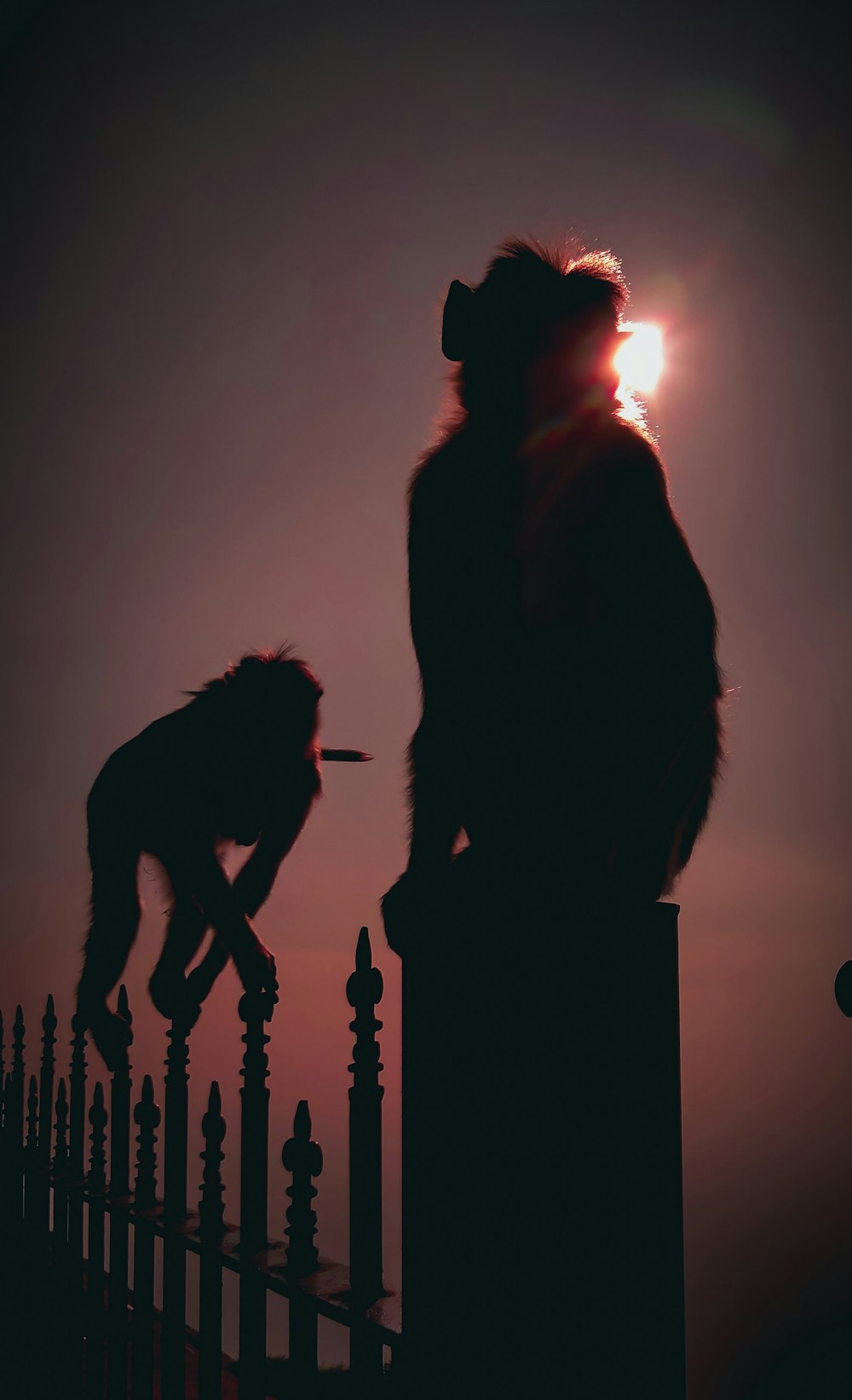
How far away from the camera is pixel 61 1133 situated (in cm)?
339

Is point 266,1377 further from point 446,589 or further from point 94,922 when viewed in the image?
point 94,922

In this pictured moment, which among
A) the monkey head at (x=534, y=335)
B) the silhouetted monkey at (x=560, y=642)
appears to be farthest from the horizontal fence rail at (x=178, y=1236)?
the monkey head at (x=534, y=335)

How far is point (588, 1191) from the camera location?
119 centimetres

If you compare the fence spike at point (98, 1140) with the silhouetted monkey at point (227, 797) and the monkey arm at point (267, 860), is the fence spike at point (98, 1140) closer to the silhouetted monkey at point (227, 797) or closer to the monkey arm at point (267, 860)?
the silhouetted monkey at point (227, 797)

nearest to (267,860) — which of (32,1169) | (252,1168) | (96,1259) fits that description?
(252,1168)

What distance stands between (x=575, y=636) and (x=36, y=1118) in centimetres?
365

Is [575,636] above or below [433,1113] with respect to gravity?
above

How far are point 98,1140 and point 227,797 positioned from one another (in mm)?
1329

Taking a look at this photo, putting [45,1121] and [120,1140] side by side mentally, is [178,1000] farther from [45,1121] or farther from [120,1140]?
[45,1121]

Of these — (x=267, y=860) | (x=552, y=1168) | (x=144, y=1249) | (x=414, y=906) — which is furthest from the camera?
(x=267, y=860)

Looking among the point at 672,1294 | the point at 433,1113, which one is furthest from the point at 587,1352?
the point at 433,1113

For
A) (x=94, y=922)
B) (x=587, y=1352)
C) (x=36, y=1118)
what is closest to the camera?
(x=587, y=1352)

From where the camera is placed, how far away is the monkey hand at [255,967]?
7.61ft

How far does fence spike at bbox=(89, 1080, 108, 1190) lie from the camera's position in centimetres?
287
